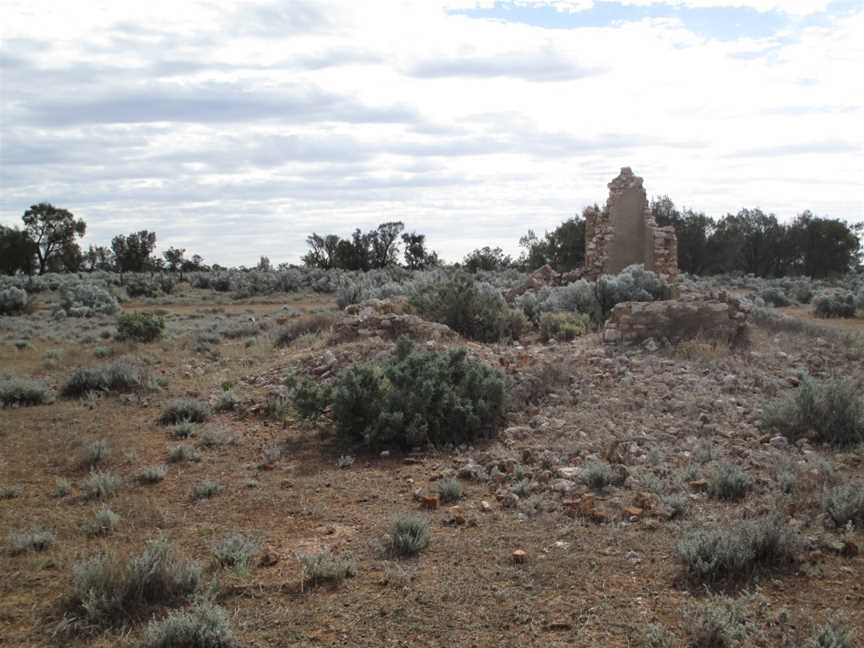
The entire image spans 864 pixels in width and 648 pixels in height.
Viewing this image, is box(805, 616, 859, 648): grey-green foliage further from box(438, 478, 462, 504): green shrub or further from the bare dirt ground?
box(438, 478, 462, 504): green shrub

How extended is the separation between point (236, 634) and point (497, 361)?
7221 mm

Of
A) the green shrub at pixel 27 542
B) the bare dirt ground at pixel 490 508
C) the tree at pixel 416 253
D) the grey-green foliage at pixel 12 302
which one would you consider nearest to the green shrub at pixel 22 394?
the bare dirt ground at pixel 490 508

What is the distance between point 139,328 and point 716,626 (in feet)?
54.6

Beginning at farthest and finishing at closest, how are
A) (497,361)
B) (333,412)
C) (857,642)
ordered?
(497,361), (333,412), (857,642)

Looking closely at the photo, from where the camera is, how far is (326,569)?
5.21 meters

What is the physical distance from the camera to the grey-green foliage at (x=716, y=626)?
13.9ft

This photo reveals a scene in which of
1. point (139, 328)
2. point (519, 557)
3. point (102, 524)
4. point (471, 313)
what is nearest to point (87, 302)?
point (139, 328)

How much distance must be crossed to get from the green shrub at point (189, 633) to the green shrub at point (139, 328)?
49.4 ft

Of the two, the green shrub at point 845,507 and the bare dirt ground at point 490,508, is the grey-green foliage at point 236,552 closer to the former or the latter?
the bare dirt ground at point 490,508

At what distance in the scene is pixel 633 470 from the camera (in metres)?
6.90

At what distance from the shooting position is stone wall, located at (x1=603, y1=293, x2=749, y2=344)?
12.4 m

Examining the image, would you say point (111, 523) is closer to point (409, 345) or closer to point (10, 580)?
point (10, 580)

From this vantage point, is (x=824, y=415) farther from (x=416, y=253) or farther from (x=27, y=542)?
(x=416, y=253)

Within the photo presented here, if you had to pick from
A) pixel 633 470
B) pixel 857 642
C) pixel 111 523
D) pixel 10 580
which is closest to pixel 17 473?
pixel 111 523
